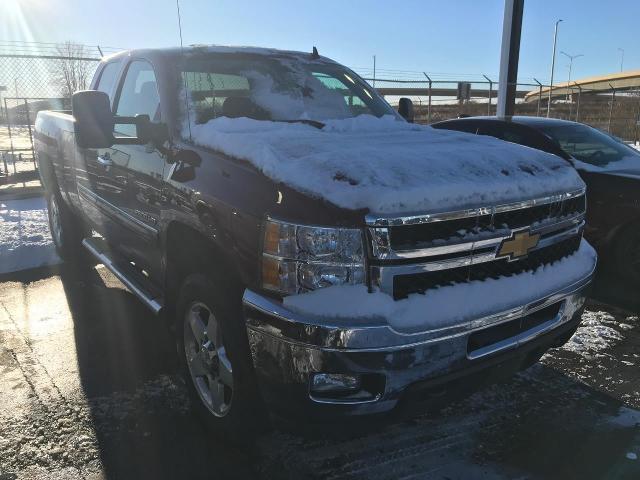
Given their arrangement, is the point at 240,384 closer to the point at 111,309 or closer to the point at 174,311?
the point at 174,311

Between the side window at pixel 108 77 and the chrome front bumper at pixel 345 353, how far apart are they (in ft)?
9.51

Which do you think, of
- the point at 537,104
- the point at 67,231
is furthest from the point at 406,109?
the point at 537,104

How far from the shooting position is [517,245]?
7.90 feet

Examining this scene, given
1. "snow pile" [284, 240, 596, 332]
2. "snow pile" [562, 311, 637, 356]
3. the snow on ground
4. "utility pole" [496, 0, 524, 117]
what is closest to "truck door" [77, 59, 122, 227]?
the snow on ground

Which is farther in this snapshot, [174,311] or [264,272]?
[174,311]

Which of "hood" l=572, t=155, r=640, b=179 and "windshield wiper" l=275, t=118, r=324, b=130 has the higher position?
"windshield wiper" l=275, t=118, r=324, b=130

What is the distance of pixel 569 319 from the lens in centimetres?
272

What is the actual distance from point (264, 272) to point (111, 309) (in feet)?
9.87

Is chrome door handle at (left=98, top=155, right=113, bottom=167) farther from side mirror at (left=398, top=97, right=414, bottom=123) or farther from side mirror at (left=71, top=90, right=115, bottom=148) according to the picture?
side mirror at (left=398, top=97, right=414, bottom=123)

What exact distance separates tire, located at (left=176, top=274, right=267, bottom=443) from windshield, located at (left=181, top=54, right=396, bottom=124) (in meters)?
1.11

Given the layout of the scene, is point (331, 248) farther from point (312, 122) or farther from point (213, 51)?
point (213, 51)

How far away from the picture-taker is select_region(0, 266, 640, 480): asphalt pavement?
259 cm

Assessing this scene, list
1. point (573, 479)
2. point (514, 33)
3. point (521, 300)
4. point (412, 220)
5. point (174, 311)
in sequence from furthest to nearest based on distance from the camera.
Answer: point (514, 33) → point (174, 311) → point (573, 479) → point (521, 300) → point (412, 220)

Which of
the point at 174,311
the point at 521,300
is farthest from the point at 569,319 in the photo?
the point at 174,311
